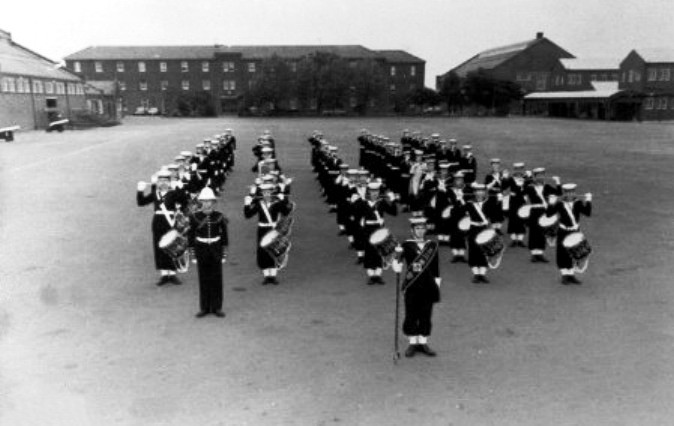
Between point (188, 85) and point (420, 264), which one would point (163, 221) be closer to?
point (420, 264)

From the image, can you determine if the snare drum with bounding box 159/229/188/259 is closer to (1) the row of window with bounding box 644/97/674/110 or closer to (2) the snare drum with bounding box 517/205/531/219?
(2) the snare drum with bounding box 517/205/531/219

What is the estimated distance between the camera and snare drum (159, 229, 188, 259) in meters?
9.59

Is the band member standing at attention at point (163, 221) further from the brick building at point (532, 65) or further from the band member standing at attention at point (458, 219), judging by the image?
the brick building at point (532, 65)

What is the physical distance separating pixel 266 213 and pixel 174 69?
92402 millimetres

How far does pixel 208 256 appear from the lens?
28.1ft

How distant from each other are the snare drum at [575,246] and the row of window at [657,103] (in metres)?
67.0

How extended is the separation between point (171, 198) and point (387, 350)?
4.69 meters

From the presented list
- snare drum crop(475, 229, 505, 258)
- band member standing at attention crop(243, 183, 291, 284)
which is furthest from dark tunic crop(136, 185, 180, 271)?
snare drum crop(475, 229, 505, 258)

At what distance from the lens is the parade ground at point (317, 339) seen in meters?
5.89

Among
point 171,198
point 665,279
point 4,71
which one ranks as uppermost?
point 4,71

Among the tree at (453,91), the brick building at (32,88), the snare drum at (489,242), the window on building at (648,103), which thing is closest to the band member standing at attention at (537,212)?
the snare drum at (489,242)

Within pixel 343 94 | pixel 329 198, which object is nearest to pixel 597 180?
pixel 329 198

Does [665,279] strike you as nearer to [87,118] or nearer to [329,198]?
[329,198]

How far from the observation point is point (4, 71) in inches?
1842
